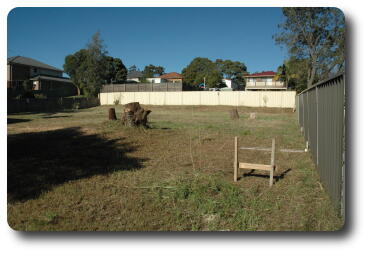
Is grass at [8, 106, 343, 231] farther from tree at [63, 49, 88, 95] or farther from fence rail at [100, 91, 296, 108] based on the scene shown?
tree at [63, 49, 88, 95]

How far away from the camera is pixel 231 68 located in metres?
41.6

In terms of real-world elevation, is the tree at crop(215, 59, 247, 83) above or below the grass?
above

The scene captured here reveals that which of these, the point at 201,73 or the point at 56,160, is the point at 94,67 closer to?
the point at 201,73

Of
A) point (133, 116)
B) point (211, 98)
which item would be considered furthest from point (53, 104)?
point (133, 116)

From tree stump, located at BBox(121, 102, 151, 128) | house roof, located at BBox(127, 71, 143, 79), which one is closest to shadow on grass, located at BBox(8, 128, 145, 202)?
tree stump, located at BBox(121, 102, 151, 128)

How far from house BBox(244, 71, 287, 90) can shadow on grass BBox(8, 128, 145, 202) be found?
117 ft

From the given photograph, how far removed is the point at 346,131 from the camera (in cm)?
270

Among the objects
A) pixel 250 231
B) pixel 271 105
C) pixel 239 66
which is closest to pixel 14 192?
pixel 250 231

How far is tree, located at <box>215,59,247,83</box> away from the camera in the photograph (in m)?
40.5

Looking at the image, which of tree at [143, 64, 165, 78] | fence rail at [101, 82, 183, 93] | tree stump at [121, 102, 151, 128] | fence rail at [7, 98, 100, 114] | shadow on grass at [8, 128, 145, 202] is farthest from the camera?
tree at [143, 64, 165, 78]

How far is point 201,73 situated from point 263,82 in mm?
11248

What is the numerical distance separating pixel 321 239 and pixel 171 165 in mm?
3368

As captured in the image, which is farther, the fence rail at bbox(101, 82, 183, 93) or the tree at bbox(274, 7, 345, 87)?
the fence rail at bbox(101, 82, 183, 93)

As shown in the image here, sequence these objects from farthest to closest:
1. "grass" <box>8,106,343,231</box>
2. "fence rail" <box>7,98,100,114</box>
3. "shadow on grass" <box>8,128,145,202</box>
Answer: "fence rail" <box>7,98,100,114</box> → "shadow on grass" <box>8,128,145,202</box> → "grass" <box>8,106,343,231</box>
